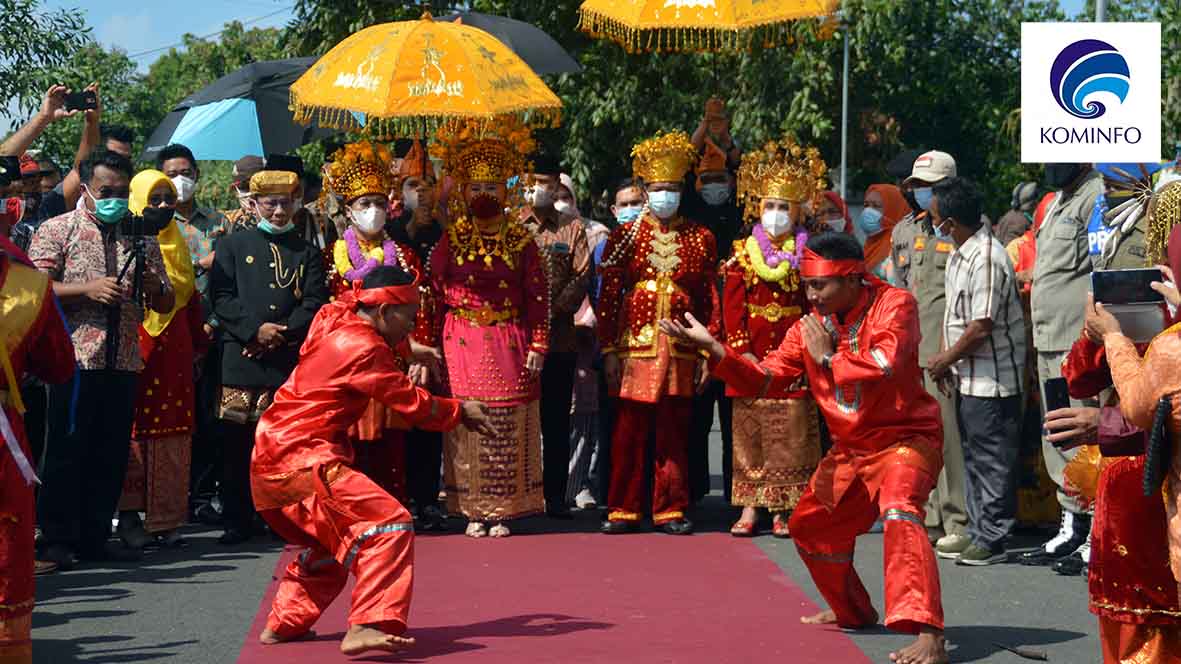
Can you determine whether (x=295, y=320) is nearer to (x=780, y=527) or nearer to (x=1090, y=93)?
(x=780, y=527)

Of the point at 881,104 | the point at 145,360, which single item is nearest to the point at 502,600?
the point at 145,360

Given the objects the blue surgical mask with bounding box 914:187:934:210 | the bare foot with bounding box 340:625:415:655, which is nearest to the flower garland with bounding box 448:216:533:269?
the blue surgical mask with bounding box 914:187:934:210

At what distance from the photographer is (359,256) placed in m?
10.3

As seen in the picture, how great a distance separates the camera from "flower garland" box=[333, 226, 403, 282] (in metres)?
10.3

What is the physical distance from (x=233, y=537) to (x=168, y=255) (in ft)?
5.69

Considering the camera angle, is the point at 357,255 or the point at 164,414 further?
the point at 357,255

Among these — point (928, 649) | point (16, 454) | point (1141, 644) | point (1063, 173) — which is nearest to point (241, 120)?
point (1063, 173)

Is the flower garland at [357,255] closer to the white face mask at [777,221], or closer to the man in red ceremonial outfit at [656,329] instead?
the man in red ceremonial outfit at [656,329]

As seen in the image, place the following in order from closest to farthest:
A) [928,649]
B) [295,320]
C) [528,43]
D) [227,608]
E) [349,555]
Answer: [928,649], [349,555], [227,608], [295,320], [528,43]

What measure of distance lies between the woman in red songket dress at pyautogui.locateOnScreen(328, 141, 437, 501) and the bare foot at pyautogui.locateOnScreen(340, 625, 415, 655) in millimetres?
3104

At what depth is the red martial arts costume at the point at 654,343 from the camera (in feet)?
34.5

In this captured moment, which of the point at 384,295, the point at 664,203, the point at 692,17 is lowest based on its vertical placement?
the point at 384,295

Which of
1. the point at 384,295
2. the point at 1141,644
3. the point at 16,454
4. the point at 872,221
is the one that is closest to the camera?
the point at 1141,644

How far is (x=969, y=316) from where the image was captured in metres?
9.62
